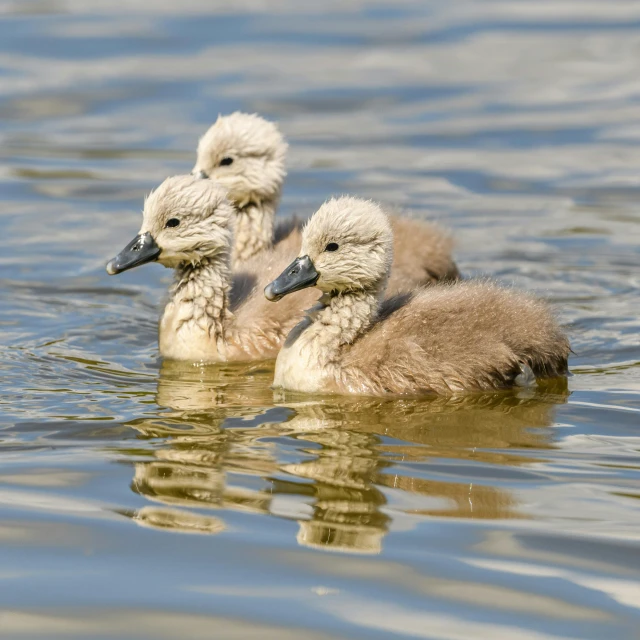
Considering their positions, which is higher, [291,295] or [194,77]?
[194,77]

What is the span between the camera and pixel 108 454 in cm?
668

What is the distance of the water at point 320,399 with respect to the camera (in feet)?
17.1

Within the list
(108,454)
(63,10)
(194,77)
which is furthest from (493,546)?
(63,10)

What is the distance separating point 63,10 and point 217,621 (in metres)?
15.0

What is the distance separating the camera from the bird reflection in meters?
5.89

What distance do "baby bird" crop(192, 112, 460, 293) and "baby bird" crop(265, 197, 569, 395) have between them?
1.85 meters

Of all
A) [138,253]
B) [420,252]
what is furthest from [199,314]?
[420,252]

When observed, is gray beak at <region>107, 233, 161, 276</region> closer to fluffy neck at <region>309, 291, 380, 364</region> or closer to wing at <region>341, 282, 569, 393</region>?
fluffy neck at <region>309, 291, 380, 364</region>

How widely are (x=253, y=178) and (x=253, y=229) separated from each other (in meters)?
0.38

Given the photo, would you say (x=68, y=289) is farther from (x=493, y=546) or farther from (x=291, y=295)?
(x=493, y=546)

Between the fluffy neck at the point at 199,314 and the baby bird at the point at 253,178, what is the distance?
0.99m

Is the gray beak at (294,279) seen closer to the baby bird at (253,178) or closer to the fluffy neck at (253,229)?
the baby bird at (253,178)

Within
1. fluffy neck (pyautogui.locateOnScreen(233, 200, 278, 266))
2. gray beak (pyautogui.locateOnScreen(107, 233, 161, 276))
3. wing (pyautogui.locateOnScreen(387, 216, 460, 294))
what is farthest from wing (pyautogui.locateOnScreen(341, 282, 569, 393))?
fluffy neck (pyautogui.locateOnScreen(233, 200, 278, 266))

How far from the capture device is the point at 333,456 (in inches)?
264
